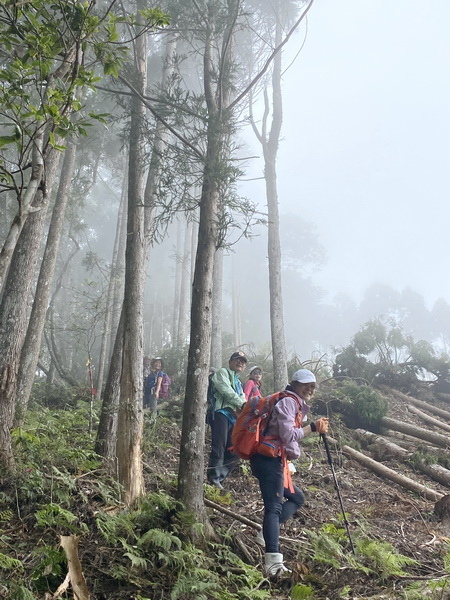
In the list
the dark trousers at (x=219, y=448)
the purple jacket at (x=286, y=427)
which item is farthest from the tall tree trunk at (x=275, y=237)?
the purple jacket at (x=286, y=427)

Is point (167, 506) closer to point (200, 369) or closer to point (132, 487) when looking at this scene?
point (132, 487)

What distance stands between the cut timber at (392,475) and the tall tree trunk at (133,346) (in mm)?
4610

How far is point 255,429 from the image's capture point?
4.77 metres

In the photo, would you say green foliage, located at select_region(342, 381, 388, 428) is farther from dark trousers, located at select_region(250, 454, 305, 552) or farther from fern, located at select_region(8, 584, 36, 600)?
fern, located at select_region(8, 584, 36, 600)

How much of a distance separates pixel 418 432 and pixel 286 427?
6737 mm

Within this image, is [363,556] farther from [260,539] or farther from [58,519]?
[58,519]

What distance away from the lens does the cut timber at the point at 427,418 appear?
11.0 metres

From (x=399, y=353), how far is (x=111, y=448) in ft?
38.2

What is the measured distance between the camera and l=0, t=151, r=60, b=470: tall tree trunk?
4.70 meters

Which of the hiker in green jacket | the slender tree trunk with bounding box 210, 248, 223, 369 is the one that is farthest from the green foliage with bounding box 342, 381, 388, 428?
the hiker in green jacket

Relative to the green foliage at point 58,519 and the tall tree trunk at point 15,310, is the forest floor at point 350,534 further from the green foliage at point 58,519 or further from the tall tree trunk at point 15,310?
the tall tree trunk at point 15,310

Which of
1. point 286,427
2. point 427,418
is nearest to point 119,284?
point 427,418

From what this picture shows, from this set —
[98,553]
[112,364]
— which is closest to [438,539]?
[98,553]

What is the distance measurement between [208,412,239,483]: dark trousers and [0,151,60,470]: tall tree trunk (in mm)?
2835
